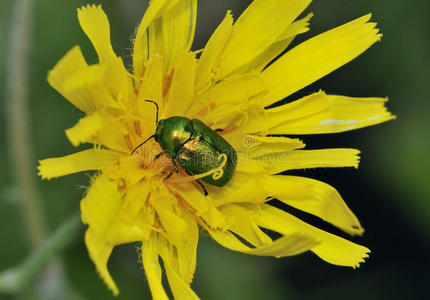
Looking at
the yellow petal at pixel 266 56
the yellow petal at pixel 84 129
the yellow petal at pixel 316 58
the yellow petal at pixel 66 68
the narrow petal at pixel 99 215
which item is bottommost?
the narrow petal at pixel 99 215

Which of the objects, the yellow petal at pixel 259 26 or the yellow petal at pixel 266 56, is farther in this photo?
the yellow petal at pixel 266 56

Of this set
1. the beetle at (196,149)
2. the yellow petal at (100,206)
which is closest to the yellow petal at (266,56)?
the beetle at (196,149)

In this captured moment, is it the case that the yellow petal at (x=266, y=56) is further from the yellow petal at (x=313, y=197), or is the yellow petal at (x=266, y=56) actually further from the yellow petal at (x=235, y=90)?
the yellow petal at (x=313, y=197)

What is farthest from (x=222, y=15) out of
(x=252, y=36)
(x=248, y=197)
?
(x=248, y=197)

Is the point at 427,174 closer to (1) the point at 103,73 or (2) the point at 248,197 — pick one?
(2) the point at 248,197

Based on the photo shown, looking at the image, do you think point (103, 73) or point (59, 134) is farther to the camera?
point (59, 134)

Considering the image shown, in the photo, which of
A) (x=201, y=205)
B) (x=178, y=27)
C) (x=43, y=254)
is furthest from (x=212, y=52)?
(x=43, y=254)

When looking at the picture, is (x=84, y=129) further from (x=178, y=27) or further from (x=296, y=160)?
(x=296, y=160)

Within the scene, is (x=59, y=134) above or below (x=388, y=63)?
above
